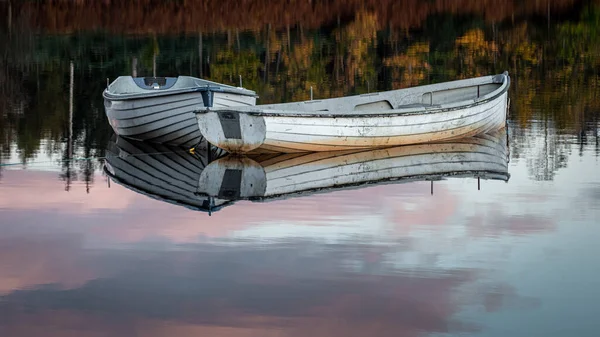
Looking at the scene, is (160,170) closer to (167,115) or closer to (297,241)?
(167,115)

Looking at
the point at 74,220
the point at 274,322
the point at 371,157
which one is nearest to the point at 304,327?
the point at 274,322

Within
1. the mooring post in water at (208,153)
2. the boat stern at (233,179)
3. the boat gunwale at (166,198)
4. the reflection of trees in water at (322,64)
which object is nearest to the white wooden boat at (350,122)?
the boat stern at (233,179)

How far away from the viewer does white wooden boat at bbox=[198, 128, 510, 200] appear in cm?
2012

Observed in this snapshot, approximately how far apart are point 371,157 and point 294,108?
2.15m

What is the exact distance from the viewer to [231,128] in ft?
74.1

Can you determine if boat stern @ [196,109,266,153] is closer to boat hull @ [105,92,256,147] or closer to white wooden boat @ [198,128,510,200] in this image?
white wooden boat @ [198,128,510,200]

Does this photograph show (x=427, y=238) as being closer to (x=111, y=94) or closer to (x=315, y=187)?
(x=315, y=187)

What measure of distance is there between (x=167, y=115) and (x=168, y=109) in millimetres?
162

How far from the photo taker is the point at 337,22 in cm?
7162

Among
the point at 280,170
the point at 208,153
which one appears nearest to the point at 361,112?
the point at 280,170

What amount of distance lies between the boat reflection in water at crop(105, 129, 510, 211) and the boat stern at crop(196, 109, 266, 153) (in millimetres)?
359

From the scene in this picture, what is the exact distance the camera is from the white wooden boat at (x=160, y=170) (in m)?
19.2

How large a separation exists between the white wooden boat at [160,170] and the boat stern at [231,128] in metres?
0.63

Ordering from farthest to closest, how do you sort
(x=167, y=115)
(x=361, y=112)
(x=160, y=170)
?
A: (x=167, y=115)
(x=361, y=112)
(x=160, y=170)
